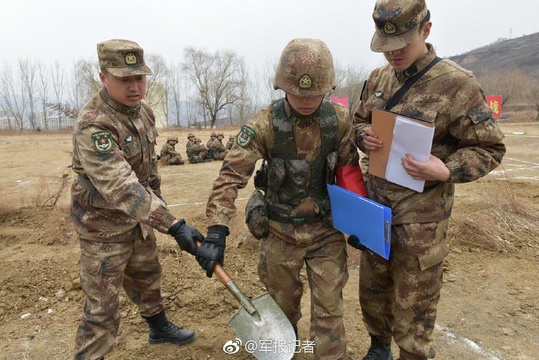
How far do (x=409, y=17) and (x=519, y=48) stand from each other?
332 feet

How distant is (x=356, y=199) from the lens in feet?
7.02

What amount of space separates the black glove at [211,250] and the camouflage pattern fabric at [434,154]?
3.09 ft

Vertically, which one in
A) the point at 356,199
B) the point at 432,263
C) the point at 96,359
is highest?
the point at 356,199

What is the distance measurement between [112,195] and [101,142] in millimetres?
292

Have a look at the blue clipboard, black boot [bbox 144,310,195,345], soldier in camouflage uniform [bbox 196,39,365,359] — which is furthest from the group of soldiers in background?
the blue clipboard

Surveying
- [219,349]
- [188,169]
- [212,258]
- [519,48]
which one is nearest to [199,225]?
[219,349]

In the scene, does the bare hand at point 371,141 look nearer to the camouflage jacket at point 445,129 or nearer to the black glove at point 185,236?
the camouflage jacket at point 445,129

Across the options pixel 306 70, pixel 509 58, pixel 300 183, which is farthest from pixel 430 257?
pixel 509 58

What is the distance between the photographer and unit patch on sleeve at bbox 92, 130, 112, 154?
7.19 feet

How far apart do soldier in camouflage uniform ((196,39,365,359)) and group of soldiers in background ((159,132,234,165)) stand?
10.4 metres

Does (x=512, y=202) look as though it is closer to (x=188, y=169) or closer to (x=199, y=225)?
(x=199, y=225)

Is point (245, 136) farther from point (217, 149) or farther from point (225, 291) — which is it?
point (217, 149)

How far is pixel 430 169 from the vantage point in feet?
6.56

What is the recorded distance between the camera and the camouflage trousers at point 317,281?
2305 millimetres
